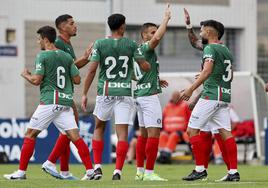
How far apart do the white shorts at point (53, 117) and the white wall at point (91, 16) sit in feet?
56.6

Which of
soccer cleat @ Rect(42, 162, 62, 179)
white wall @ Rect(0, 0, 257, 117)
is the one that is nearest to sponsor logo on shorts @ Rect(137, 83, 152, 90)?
soccer cleat @ Rect(42, 162, 62, 179)

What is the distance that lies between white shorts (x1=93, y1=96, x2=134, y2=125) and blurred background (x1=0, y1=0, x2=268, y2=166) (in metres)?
11.8

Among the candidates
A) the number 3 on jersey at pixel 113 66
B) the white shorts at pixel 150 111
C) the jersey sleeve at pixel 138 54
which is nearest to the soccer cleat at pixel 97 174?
the white shorts at pixel 150 111

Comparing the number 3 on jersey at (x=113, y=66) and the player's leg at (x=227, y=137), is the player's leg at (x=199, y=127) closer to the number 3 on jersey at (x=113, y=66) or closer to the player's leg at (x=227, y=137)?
the player's leg at (x=227, y=137)

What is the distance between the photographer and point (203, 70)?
592 inches

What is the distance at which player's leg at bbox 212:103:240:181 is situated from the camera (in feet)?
50.3

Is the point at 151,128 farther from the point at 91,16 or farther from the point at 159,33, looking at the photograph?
the point at 91,16

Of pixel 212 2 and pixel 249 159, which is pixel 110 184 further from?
pixel 212 2

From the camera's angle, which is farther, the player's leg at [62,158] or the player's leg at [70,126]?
the player's leg at [62,158]

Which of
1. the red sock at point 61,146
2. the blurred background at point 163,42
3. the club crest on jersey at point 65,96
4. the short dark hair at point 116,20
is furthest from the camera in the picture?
the blurred background at point 163,42

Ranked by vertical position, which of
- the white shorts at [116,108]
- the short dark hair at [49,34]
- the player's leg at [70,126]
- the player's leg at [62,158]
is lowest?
the player's leg at [62,158]

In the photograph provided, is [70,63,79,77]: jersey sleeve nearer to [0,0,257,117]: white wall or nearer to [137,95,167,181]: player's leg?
[137,95,167,181]: player's leg

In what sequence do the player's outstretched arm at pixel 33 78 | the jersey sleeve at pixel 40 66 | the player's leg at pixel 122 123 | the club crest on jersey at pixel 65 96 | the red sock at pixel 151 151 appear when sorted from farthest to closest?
1. the red sock at pixel 151 151
2. the player's leg at pixel 122 123
3. the club crest on jersey at pixel 65 96
4. the jersey sleeve at pixel 40 66
5. the player's outstretched arm at pixel 33 78

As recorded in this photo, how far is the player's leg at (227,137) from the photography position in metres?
15.3
